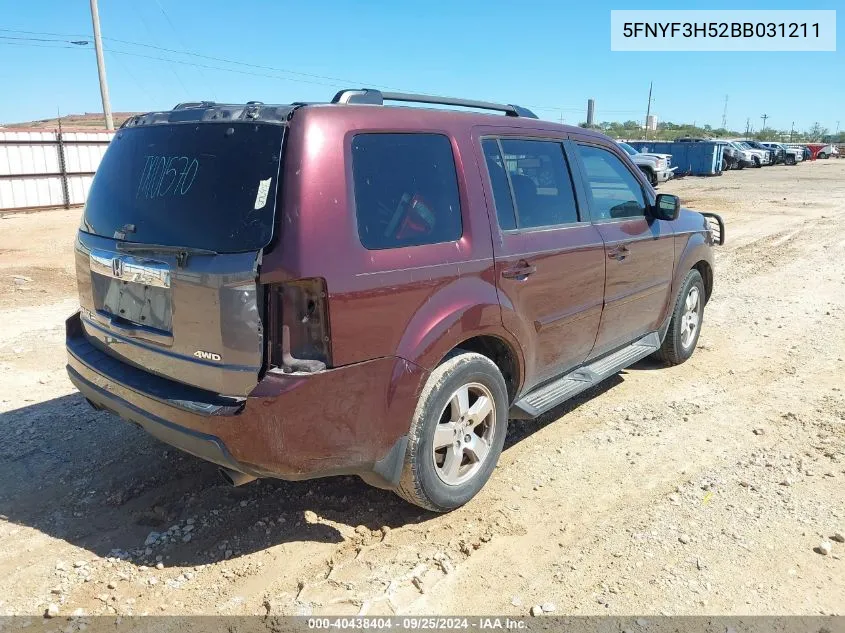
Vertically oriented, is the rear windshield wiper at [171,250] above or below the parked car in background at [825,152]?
below

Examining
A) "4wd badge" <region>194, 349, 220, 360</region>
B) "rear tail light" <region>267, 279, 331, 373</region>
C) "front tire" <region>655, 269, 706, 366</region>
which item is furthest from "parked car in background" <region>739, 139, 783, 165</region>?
"4wd badge" <region>194, 349, 220, 360</region>

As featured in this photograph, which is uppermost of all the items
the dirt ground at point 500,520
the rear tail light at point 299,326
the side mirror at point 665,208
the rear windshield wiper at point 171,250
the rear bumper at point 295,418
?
the side mirror at point 665,208

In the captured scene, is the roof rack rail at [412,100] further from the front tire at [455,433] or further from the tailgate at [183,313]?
the front tire at [455,433]

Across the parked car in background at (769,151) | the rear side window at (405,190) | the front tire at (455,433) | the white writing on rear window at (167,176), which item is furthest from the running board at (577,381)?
the parked car in background at (769,151)

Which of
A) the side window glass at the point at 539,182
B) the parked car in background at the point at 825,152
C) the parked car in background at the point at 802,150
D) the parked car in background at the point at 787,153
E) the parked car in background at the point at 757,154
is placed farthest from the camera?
the parked car in background at the point at 825,152

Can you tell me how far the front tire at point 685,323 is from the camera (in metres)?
5.45

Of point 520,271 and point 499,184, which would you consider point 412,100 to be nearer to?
point 499,184

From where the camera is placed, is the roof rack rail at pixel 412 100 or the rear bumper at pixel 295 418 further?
the roof rack rail at pixel 412 100

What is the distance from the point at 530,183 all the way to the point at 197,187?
1.86 metres

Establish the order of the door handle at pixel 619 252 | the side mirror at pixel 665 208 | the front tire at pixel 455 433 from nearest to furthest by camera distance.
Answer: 1. the front tire at pixel 455 433
2. the door handle at pixel 619 252
3. the side mirror at pixel 665 208

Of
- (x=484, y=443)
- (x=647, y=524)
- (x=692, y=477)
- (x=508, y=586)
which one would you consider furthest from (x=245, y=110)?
(x=692, y=477)

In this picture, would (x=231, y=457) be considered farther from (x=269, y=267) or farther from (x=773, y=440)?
(x=773, y=440)

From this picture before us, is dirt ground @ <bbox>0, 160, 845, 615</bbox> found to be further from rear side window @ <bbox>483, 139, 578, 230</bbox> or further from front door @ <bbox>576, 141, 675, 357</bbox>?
rear side window @ <bbox>483, 139, 578, 230</bbox>

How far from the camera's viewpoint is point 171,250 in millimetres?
2748
